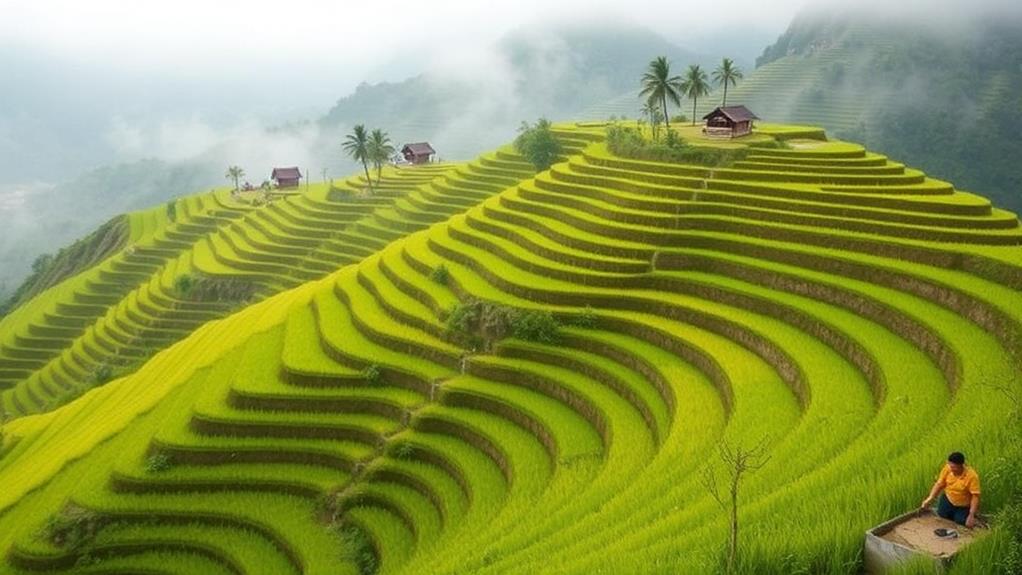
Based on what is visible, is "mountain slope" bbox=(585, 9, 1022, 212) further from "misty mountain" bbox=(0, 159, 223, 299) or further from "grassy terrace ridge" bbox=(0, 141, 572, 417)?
"misty mountain" bbox=(0, 159, 223, 299)

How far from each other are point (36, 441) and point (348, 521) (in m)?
15.4

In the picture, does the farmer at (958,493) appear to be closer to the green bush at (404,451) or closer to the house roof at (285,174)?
the green bush at (404,451)

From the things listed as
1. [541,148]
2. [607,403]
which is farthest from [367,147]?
[607,403]

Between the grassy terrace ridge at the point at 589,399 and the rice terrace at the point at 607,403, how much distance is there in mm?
72

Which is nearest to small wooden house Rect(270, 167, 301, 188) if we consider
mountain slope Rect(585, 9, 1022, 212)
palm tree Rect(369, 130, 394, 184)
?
palm tree Rect(369, 130, 394, 184)

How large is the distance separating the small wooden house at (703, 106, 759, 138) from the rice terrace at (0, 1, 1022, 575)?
0.80 metres

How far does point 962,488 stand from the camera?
7.00 metres

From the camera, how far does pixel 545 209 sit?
30.2 m

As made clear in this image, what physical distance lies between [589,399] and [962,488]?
12.1 m

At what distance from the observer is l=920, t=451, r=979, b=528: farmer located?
22.8ft

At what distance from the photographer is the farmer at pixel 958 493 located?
22.8 feet

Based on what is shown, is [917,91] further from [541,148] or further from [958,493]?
[958,493]

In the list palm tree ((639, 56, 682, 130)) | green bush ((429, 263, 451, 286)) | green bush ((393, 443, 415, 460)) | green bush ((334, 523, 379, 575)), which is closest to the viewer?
green bush ((334, 523, 379, 575))

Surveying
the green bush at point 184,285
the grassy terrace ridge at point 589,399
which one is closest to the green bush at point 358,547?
the grassy terrace ridge at point 589,399
